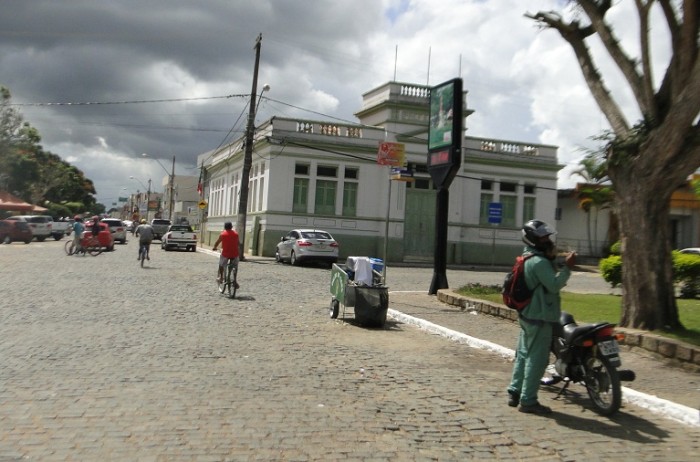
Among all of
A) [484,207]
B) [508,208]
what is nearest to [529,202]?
[508,208]

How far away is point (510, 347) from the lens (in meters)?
9.45

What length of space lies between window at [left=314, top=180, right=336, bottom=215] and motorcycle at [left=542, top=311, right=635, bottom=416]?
27.5 metres

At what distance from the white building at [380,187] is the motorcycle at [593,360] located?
84.0 ft

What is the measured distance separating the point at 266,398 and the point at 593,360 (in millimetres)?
3090

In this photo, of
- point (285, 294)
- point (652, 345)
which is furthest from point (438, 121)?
point (652, 345)

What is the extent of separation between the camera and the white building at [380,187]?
33.3m

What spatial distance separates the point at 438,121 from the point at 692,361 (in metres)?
9.76

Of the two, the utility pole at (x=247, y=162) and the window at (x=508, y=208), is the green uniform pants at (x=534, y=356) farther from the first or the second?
the window at (x=508, y=208)

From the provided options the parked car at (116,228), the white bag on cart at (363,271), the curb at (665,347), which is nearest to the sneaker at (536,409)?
the curb at (665,347)

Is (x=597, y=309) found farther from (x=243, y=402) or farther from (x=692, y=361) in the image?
(x=243, y=402)

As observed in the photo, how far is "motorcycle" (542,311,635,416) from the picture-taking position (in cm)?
593

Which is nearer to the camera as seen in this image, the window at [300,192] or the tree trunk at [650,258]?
the tree trunk at [650,258]

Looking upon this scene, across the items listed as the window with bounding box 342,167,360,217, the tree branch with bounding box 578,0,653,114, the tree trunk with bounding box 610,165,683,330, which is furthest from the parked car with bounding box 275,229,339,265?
the tree trunk with bounding box 610,165,683,330

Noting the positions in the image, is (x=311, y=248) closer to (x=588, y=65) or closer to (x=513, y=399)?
(x=588, y=65)
